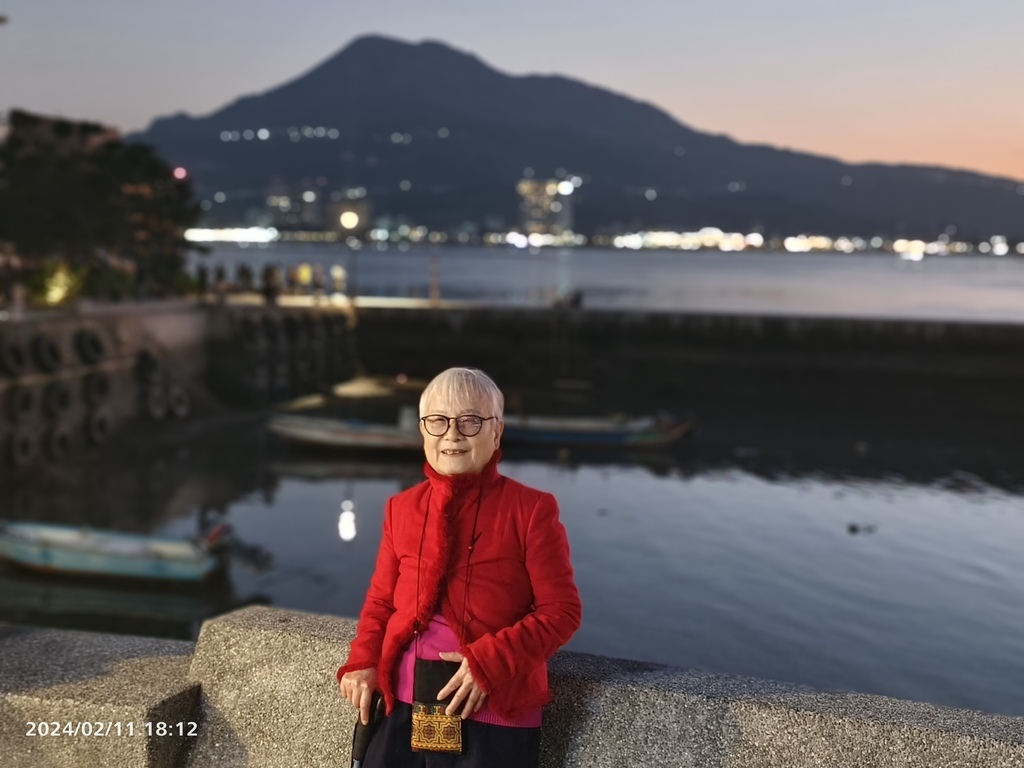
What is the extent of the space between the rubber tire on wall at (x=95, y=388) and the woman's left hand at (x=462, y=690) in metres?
28.9

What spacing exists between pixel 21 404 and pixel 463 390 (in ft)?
88.2

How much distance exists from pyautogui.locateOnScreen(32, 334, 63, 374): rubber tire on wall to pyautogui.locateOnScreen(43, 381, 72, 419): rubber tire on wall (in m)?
0.49

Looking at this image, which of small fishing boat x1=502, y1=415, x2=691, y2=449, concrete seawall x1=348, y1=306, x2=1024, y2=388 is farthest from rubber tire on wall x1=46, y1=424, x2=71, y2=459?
concrete seawall x1=348, y1=306, x2=1024, y2=388

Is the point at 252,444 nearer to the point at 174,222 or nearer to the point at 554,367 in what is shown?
the point at 554,367

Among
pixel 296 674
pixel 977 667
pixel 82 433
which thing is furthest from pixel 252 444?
pixel 296 674

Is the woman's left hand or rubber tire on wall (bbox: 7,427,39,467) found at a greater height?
the woman's left hand

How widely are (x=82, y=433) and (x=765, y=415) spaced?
2201 cm

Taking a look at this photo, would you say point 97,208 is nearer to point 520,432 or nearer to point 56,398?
point 56,398

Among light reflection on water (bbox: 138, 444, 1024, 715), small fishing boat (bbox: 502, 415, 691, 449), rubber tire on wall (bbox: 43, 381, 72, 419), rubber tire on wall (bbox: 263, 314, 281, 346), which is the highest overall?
rubber tire on wall (bbox: 263, 314, 281, 346)

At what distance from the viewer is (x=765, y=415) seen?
3528 cm

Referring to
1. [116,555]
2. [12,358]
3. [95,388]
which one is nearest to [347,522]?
[116,555]

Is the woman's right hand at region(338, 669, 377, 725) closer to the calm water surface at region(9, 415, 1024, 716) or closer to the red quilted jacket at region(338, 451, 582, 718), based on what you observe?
the red quilted jacket at region(338, 451, 582, 718)

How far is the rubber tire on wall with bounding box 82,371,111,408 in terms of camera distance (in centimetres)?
2933

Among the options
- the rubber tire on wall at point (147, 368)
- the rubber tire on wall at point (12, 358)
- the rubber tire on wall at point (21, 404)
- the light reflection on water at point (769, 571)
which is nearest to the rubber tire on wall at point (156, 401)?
the rubber tire on wall at point (147, 368)
